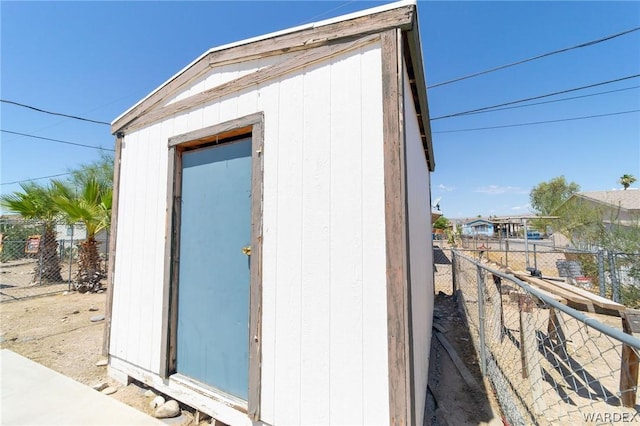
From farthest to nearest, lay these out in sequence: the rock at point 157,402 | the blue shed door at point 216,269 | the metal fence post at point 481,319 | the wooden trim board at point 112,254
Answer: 1. the wooden trim board at point 112,254
2. the metal fence post at point 481,319
3. the rock at point 157,402
4. the blue shed door at point 216,269

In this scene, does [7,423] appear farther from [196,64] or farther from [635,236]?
[635,236]

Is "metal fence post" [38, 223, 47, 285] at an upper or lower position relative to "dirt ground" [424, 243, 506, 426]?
upper

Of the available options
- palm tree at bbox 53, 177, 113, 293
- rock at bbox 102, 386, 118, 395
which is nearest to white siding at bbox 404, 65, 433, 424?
rock at bbox 102, 386, 118, 395

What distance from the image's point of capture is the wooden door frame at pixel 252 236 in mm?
2045

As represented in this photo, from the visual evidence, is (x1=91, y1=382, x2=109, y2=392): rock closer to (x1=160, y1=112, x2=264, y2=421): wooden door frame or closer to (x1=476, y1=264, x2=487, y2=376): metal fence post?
(x1=160, y1=112, x2=264, y2=421): wooden door frame

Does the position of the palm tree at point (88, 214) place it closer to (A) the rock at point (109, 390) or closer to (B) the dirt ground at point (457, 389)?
(A) the rock at point (109, 390)

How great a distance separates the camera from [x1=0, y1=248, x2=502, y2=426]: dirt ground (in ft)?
8.30

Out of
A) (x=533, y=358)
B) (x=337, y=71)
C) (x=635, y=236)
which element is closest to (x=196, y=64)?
(x=337, y=71)

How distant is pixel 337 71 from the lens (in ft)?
6.24

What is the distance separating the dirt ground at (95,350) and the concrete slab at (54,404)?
248 millimetres

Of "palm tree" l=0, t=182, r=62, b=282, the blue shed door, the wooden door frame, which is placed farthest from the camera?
"palm tree" l=0, t=182, r=62, b=282

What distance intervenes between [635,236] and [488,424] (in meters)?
8.25

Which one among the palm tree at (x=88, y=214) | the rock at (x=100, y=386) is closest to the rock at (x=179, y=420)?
the rock at (x=100, y=386)

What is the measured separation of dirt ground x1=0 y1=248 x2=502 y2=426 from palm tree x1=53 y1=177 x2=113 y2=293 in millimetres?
734
